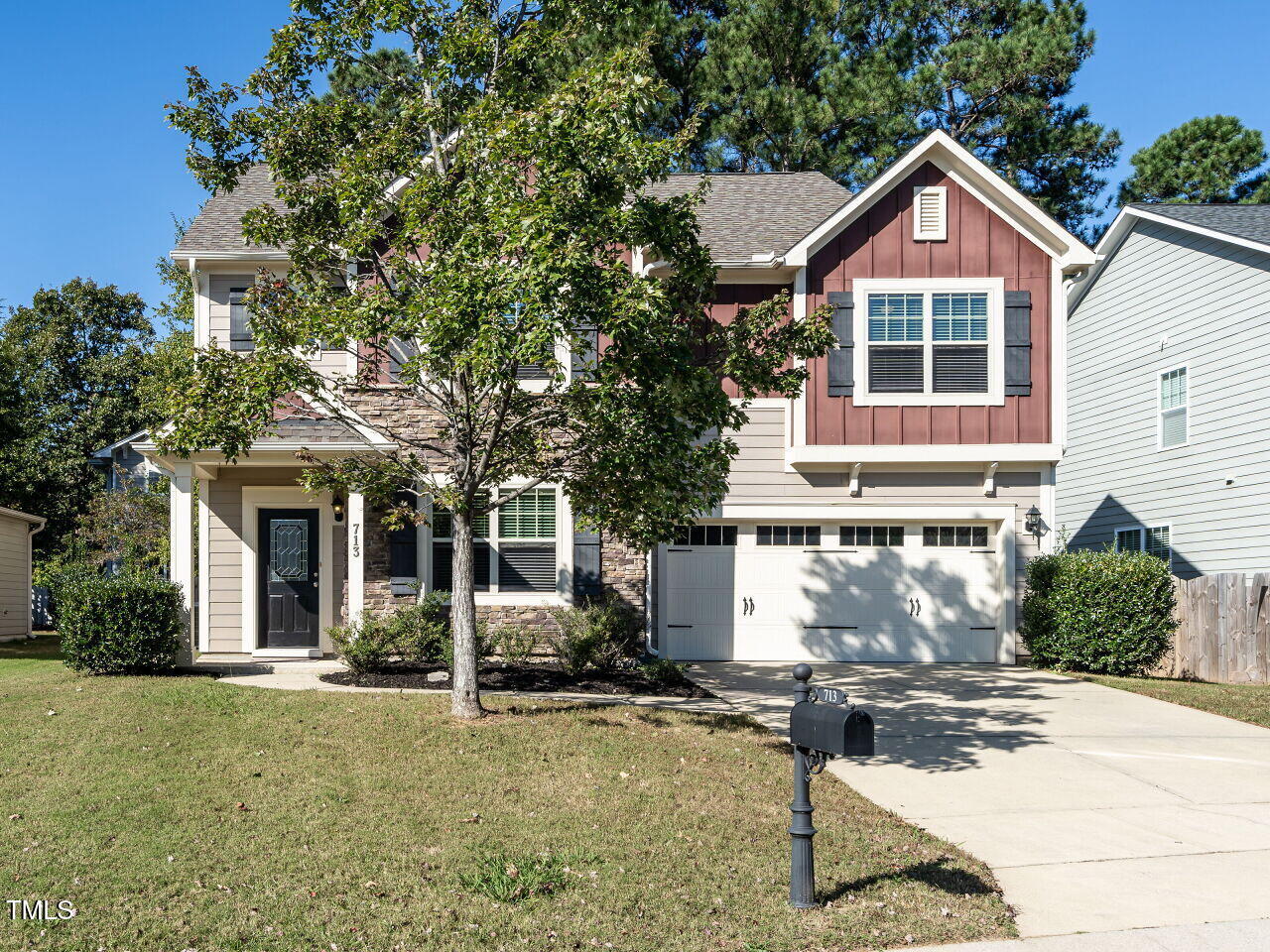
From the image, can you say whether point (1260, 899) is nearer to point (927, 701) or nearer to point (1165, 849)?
point (1165, 849)

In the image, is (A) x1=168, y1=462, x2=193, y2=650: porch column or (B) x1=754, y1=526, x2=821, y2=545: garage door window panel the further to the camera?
(B) x1=754, y1=526, x2=821, y2=545: garage door window panel

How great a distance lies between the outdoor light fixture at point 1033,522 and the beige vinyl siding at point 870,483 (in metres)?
0.06

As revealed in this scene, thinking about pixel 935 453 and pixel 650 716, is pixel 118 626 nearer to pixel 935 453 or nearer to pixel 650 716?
pixel 650 716

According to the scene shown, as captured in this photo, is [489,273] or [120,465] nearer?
[489,273]

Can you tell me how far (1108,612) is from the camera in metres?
13.5

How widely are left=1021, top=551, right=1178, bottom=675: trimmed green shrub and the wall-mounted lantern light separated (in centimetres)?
59

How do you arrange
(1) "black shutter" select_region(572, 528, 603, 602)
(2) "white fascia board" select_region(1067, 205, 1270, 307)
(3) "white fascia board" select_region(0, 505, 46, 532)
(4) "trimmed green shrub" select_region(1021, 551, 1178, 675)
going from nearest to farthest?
(1) "black shutter" select_region(572, 528, 603, 602) → (4) "trimmed green shrub" select_region(1021, 551, 1178, 675) → (2) "white fascia board" select_region(1067, 205, 1270, 307) → (3) "white fascia board" select_region(0, 505, 46, 532)

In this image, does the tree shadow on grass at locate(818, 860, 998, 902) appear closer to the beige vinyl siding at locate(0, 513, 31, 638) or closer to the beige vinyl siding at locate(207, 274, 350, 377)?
the beige vinyl siding at locate(207, 274, 350, 377)

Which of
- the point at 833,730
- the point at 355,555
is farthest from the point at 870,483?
the point at 833,730

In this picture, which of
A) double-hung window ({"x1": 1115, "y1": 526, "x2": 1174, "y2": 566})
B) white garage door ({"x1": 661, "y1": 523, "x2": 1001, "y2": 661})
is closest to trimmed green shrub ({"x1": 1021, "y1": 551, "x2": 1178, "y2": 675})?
white garage door ({"x1": 661, "y1": 523, "x2": 1001, "y2": 661})

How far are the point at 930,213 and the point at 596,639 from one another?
24.5 feet

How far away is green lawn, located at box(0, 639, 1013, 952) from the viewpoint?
15.9 ft

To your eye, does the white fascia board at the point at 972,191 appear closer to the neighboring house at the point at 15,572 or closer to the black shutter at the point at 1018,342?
the black shutter at the point at 1018,342

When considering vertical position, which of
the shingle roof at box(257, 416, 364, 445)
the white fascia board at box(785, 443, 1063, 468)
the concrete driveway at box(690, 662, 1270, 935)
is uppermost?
the shingle roof at box(257, 416, 364, 445)
